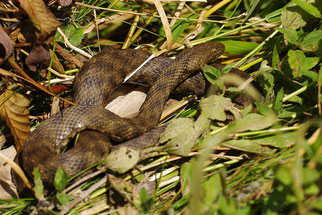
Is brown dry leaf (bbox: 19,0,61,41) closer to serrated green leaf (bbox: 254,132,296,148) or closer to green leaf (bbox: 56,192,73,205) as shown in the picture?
green leaf (bbox: 56,192,73,205)

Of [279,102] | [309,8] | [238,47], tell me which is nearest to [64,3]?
[238,47]

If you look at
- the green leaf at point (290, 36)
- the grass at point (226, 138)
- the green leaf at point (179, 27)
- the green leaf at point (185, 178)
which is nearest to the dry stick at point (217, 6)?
the grass at point (226, 138)

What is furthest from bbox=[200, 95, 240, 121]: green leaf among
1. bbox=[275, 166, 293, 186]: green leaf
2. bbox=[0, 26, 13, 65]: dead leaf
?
bbox=[0, 26, 13, 65]: dead leaf

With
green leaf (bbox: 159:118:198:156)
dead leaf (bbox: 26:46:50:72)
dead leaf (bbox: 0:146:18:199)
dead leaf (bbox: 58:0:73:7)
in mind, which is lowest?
dead leaf (bbox: 0:146:18:199)

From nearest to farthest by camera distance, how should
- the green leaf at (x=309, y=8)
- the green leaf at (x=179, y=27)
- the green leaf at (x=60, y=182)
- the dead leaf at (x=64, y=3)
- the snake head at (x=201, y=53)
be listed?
the green leaf at (x=60, y=182) → the green leaf at (x=309, y=8) → the dead leaf at (x=64, y=3) → the snake head at (x=201, y=53) → the green leaf at (x=179, y=27)

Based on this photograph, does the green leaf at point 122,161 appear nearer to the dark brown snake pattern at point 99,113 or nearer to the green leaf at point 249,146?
the dark brown snake pattern at point 99,113

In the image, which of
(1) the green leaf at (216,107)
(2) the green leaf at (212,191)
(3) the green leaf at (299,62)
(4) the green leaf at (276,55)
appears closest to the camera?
(2) the green leaf at (212,191)

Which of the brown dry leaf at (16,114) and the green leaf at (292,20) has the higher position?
the green leaf at (292,20)
